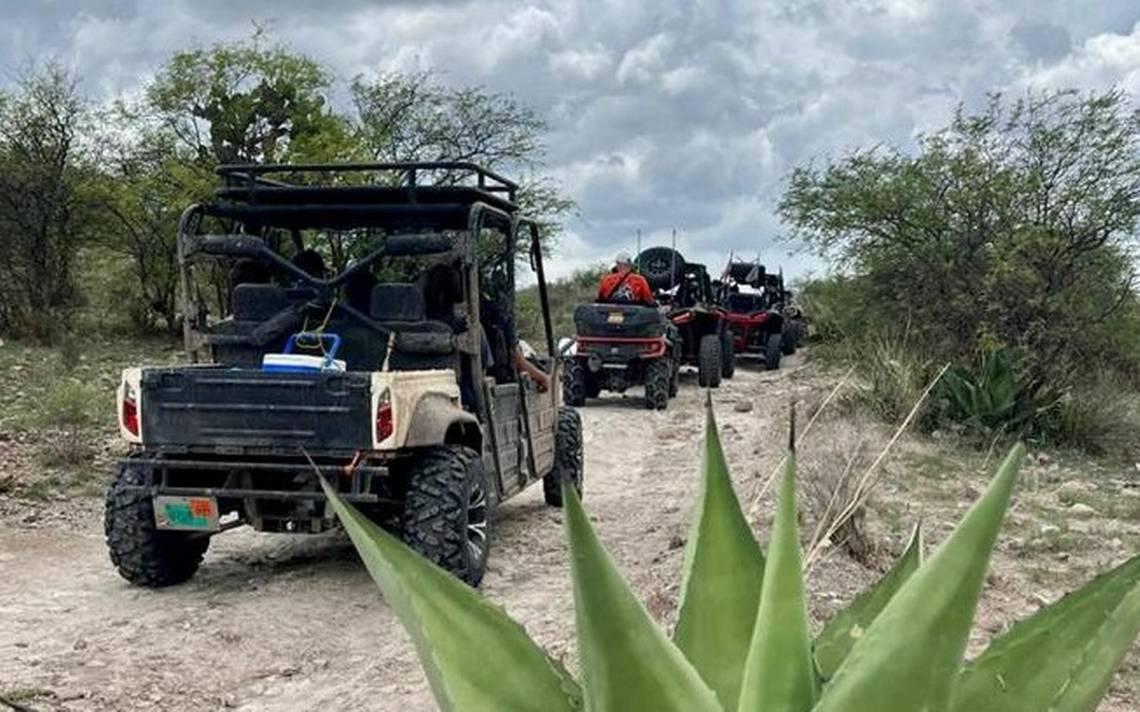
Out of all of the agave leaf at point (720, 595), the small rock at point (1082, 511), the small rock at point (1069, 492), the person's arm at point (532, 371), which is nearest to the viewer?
the agave leaf at point (720, 595)

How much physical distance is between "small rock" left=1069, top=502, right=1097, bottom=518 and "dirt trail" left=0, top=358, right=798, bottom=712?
2.77 metres

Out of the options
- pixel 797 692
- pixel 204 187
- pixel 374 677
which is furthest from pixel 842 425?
pixel 204 187

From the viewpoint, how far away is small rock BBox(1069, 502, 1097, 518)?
815cm

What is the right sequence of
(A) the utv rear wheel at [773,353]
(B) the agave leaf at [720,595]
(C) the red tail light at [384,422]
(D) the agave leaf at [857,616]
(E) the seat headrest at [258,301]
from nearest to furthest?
(B) the agave leaf at [720,595], (D) the agave leaf at [857,616], (C) the red tail light at [384,422], (E) the seat headrest at [258,301], (A) the utv rear wheel at [773,353]

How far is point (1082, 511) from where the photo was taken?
8211 millimetres

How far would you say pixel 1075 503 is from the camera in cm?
855

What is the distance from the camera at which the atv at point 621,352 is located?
639 inches

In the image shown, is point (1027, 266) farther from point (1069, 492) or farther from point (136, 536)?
point (136, 536)

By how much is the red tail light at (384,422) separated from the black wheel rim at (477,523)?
0.66 meters

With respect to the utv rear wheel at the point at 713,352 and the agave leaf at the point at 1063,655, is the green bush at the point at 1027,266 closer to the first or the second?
the utv rear wheel at the point at 713,352

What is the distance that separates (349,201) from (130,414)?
1921mm

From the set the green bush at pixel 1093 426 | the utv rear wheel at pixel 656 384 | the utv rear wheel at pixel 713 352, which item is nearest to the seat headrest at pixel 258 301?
the green bush at pixel 1093 426

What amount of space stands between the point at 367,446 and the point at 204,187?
60.8 ft

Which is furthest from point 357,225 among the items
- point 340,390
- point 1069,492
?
point 1069,492
